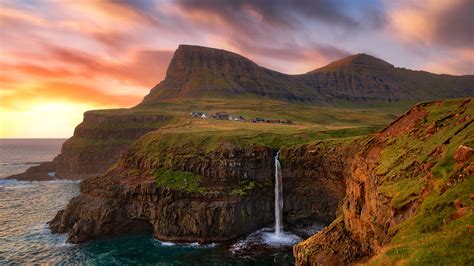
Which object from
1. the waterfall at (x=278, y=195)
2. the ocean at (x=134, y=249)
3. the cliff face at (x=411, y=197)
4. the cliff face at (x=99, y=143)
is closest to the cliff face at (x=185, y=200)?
the waterfall at (x=278, y=195)

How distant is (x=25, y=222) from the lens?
85375 mm

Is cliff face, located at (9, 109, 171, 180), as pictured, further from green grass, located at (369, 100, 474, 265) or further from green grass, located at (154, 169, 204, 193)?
green grass, located at (369, 100, 474, 265)

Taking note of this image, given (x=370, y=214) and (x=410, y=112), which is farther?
(x=410, y=112)

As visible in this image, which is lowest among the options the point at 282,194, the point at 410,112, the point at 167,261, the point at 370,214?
the point at 167,261

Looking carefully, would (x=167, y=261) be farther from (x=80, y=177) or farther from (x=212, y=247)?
(x=80, y=177)

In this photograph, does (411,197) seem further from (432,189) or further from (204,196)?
(204,196)

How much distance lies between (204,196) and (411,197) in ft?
168

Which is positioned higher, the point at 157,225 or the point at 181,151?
the point at 181,151

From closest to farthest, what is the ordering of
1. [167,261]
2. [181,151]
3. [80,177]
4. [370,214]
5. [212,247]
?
[370,214] → [167,261] → [212,247] → [181,151] → [80,177]

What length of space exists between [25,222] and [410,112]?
91.7 m

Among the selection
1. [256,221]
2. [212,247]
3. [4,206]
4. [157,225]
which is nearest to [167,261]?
[212,247]

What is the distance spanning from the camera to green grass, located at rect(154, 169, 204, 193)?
72.8 m

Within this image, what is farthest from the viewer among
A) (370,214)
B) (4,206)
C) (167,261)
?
(4,206)

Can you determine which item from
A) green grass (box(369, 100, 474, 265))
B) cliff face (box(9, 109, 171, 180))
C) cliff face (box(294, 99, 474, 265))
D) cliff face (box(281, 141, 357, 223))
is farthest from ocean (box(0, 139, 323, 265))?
cliff face (box(9, 109, 171, 180))
